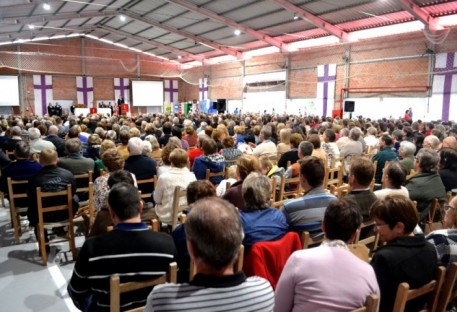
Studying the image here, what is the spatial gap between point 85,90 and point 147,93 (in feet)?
13.7

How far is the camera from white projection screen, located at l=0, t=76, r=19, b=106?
70.9 feet

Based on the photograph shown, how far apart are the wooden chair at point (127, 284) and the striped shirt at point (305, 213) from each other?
3.40 ft

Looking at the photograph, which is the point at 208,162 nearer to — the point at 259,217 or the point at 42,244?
the point at 42,244

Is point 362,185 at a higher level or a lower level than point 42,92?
lower

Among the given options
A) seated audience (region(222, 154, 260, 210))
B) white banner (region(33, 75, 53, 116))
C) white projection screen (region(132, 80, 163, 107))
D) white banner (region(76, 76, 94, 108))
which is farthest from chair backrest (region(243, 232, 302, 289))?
white projection screen (region(132, 80, 163, 107))

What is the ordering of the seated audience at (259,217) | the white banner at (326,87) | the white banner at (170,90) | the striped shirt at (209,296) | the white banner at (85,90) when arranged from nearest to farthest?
the striped shirt at (209,296) → the seated audience at (259,217) → the white banner at (326,87) → the white banner at (85,90) → the white banner at (170,90)

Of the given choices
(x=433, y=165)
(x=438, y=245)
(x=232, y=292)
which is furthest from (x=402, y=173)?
(x=232, y=292)

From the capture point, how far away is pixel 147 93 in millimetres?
26609

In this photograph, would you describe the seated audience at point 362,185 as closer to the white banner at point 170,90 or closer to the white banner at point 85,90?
the white banner at point 85,90

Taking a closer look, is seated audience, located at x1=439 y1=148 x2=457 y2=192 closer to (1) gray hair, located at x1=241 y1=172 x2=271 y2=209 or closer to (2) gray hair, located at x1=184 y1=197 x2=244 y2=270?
(1) gray hair, located at x1=241 y1=172 x2=271 y2=209

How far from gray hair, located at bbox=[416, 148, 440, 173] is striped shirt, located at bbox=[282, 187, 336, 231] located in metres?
1.67

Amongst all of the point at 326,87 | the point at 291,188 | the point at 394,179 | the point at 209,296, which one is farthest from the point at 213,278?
the point at 326,87

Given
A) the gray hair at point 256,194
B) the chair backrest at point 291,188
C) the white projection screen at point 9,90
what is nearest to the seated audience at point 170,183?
the chair backrest at point 291,188

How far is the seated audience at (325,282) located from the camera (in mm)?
1629
